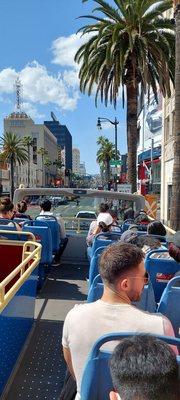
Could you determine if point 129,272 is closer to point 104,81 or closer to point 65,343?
point 65,343

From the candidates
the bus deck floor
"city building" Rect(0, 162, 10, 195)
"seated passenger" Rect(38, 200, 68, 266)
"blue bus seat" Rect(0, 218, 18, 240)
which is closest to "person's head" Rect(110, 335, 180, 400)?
the bus deck floor

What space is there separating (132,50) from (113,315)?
670 inches

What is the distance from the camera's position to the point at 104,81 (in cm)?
2141

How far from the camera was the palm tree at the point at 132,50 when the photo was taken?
60.8ft

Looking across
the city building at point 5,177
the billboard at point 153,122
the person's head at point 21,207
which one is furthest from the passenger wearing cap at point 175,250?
the city building at point 5,177

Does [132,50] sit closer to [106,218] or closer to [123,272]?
[106,218]

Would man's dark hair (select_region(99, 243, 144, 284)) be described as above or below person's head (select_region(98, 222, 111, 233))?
above

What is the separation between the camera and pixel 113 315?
2662 millimetres

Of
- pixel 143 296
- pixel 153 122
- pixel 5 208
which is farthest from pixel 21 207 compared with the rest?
pixel 153 122

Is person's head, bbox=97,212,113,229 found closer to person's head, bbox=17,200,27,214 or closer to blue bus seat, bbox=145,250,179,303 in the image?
person's head, bbox=17,200,27,214

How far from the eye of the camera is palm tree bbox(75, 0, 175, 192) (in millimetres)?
18547

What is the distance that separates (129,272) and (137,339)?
106 cm

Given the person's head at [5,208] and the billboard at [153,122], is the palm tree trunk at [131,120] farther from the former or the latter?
the billboard at [153,122]

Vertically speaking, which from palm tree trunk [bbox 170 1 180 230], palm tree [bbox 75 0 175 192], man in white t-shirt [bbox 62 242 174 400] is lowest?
man in white t-shirt [bbox 62 242 174 400]
